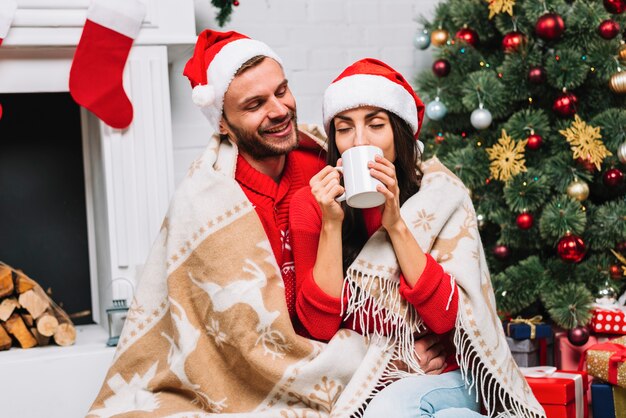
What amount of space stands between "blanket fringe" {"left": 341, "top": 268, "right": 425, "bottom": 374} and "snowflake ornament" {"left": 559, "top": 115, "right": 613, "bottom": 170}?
3.14ft

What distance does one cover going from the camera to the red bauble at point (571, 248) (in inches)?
90.4

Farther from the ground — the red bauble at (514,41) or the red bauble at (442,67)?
the red bauble at (514,41)

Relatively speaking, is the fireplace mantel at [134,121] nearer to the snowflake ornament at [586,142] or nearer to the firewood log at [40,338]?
the firewood log at [40,338]

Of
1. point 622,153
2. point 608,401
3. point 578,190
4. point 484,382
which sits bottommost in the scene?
point 608,401

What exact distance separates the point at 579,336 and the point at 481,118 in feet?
2.29

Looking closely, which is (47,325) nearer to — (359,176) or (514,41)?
(359,176)

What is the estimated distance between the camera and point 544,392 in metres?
1.96

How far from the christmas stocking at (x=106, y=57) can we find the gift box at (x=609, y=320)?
1460 mm

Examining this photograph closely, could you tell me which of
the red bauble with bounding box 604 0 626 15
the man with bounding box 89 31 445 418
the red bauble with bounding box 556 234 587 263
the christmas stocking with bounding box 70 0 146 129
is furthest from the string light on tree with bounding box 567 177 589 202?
the christmas stocking with bounding box 70 0 146 129

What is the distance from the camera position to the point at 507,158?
8.00 ft

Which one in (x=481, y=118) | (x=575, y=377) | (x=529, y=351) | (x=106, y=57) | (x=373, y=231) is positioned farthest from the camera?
(x=481, y=118)

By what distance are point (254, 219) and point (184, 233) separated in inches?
6.4

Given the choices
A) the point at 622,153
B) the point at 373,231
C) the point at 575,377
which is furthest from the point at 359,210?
the point at 622,153

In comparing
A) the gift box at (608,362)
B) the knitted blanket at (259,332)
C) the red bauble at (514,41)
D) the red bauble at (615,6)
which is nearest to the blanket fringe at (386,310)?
the knitted blanket at (259,332)
